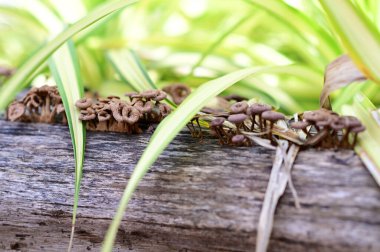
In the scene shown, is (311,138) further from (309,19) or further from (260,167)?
(309,19)

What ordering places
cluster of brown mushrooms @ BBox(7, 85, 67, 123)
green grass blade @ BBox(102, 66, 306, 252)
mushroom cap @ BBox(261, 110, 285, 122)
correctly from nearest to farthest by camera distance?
green grass blade @ BBox(102, 66, 306, 252) → mushroom cap @ BBox(261, 110, 285, 122) → cluster of brown mushrooms @ BBox(7, 85, 67, 123)

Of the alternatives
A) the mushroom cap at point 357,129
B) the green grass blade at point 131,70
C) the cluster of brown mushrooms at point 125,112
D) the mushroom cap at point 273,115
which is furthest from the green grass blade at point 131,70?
the mushroom cap at point 357,129

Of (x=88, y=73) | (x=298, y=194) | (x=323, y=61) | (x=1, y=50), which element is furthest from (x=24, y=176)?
(x=1, y=50)

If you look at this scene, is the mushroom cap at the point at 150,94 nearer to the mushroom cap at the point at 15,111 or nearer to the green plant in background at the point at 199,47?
the green plant in background at the point at 199,47

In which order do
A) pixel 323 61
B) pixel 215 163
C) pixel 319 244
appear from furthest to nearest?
pixel 323 61, pixel 215 163, pixel 319 244

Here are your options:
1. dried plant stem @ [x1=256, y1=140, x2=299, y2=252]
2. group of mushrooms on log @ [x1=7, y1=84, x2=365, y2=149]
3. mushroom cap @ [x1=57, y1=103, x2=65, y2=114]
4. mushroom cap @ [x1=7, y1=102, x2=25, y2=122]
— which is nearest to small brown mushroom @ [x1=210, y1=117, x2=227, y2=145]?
group of mushrooms on log @ [x1=7, y1=84, x2=365, y2=149]

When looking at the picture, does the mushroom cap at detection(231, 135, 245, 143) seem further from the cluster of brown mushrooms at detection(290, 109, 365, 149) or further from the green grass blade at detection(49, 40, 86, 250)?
the green grass blade at detection(49, 40, 86, 250)
